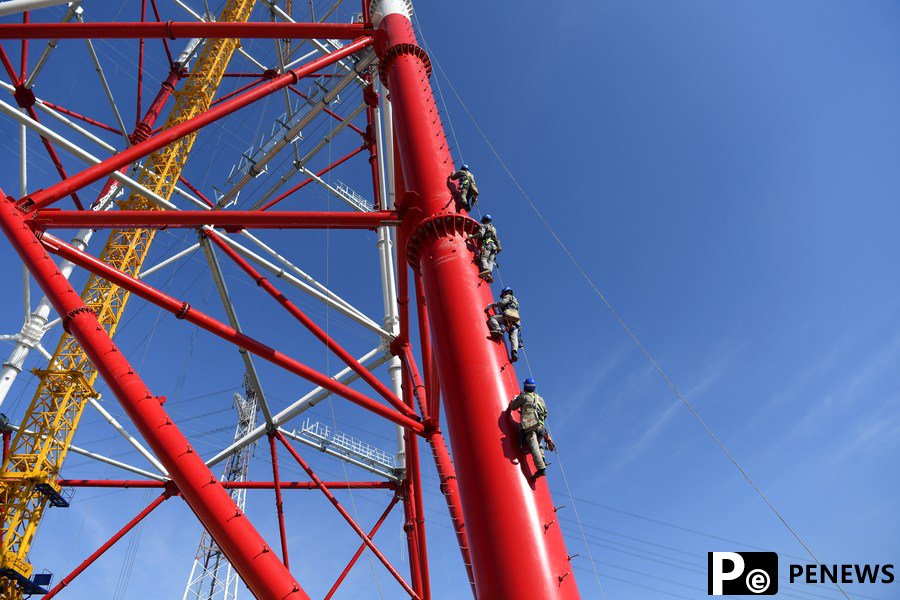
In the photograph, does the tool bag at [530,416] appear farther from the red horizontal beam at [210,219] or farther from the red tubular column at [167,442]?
the red horizontal beam at [210,219]

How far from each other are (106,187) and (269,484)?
47.4 feet

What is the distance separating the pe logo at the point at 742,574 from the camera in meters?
10.7

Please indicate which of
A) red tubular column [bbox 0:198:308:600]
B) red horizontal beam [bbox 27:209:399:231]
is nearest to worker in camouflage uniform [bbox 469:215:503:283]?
red horizontal beam [bbox 27:209:399:231]

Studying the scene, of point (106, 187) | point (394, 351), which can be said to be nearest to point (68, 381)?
point (106, 187)

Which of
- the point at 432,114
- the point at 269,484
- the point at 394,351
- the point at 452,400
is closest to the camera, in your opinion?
the point at 452,400

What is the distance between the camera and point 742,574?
433 inches

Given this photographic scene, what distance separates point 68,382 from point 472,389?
2274 centimetres

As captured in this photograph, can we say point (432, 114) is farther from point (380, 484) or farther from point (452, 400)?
point (380, 484)

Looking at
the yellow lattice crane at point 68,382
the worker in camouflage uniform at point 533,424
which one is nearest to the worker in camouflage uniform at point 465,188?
the worker in camouflage uniform at point 533,424

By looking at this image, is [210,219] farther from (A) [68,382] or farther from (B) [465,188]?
(A) [68,382]

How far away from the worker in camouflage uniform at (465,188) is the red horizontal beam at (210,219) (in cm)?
→ 115

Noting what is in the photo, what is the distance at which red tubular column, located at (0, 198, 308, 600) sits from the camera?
6961mm

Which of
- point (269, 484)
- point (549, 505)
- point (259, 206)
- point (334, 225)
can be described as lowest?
point (549, 505)

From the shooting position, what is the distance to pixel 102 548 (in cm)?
1495
